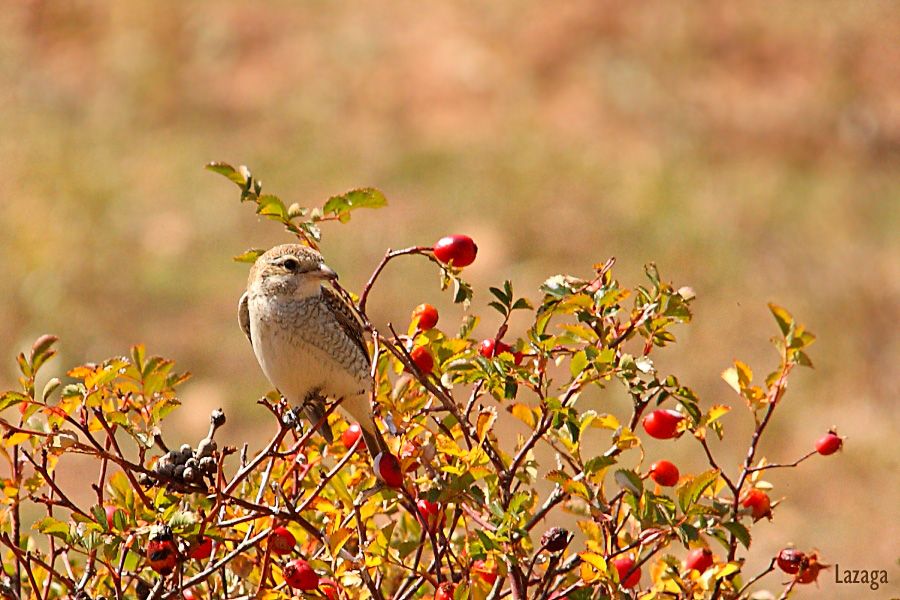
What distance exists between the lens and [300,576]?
1.90 m

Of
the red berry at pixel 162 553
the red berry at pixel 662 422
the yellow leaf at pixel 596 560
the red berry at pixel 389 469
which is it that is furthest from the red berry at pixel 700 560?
the red berry at pixel 162 553

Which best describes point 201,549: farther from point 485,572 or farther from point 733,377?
point 733,377

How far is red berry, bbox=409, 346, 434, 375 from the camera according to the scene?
2109mm

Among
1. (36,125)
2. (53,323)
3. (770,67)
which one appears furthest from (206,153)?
(770,67)

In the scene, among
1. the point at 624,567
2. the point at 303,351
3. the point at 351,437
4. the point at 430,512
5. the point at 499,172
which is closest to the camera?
the point at 624,567

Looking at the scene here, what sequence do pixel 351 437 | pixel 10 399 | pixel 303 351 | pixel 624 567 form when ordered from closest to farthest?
pixel 10 399 → pixel 624 567 → pixel 351 437 → pixel 303 351

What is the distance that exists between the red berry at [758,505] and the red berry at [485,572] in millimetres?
428

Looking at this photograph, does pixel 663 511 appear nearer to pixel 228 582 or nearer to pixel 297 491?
pixel 297 491

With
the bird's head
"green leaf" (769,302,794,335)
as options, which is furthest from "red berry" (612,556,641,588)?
the bird's head

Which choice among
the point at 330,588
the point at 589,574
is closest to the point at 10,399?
the point at 330,588

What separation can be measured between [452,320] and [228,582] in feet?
15.7

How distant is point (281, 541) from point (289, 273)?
800 mm

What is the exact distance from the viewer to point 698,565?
2123 millimetres

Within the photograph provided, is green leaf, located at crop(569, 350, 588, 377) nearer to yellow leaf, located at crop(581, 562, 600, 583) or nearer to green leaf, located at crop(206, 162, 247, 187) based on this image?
yellow leaf, located at crop(581, 562, 600, 583)
